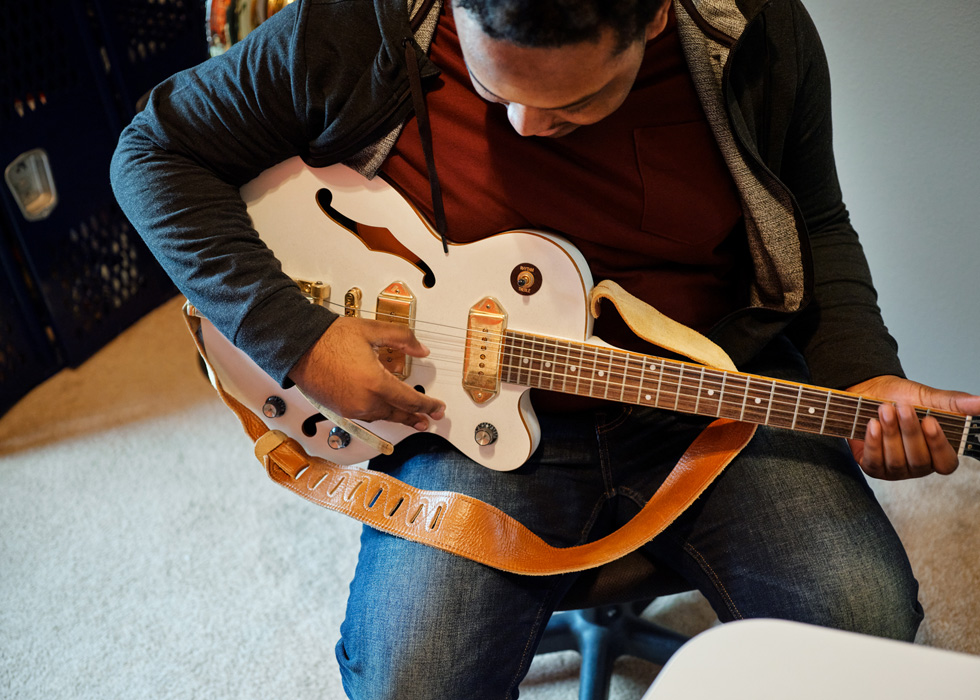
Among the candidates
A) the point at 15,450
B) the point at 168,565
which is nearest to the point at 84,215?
the point at 15,450

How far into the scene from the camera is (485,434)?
0.92 m

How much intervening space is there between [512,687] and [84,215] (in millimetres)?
1565

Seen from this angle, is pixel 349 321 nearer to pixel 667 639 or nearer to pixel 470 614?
pixel 470 614

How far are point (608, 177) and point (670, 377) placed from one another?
26 cm

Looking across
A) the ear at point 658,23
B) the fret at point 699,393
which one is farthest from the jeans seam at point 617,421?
the ear at point 658,23

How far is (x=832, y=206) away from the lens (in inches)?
38.7

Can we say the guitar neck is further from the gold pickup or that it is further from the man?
the gold pickup

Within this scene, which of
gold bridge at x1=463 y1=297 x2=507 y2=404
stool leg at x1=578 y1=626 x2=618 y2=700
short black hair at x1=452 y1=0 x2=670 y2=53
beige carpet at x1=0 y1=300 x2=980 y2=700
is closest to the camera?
short black hair at x1=452 y1=0 x2=670 y2=53

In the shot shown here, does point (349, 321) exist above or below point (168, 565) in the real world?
above

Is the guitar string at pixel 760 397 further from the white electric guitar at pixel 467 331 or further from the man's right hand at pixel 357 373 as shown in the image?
the man's right hand at pixel 357 373

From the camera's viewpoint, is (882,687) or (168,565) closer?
(882,687)

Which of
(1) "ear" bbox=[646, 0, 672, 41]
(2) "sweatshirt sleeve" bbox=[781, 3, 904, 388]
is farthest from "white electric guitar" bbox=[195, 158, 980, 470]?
(1) "ear" bbox=[646, 0, 672, 41]

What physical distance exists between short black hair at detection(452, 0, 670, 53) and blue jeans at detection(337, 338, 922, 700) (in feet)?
1.57

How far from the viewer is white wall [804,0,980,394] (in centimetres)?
122
